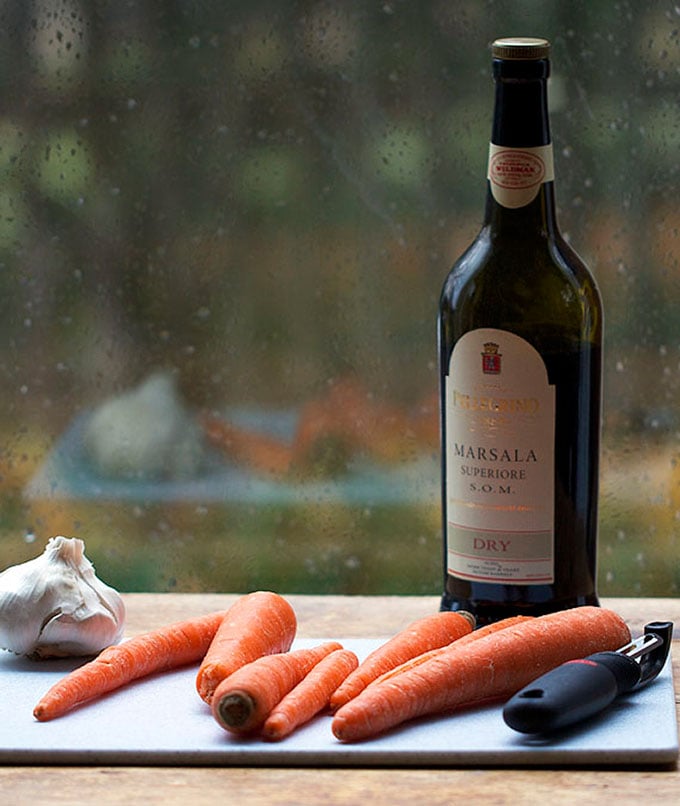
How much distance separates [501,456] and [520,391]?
48 millimetres

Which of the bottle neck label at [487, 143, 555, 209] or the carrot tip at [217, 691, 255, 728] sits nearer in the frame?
the carrot tip at [217, 691, 255, 728]

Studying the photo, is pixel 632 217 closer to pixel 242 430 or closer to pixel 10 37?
pixel 242 430

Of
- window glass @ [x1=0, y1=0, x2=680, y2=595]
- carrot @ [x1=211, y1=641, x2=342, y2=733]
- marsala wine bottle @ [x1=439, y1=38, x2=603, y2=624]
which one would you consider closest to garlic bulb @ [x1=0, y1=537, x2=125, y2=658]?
carrot @ [x1=211, y1=641, x2=342, y2=733]

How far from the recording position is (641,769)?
2.58 ft

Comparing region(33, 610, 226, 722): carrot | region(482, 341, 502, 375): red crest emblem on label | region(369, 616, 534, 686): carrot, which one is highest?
region(482, 341, 502, 375): red crest emblem on label

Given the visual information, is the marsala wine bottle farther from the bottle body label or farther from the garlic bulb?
the garlic bulb

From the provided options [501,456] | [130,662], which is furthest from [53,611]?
[501,456]

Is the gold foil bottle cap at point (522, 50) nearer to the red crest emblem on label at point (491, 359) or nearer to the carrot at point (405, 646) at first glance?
the red crest emblem on label at point (491, 359)

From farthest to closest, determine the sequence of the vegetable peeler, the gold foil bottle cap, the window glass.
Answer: the window glass, the gold foil bottle cap, the vegetable peeler

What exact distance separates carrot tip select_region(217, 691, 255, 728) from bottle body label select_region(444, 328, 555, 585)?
0.25 m

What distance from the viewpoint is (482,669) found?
33.8 inches

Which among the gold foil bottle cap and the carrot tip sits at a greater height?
the gold foil bottle cap

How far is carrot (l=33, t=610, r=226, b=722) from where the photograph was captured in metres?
0.86

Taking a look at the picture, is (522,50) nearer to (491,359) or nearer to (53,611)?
(491,359)
